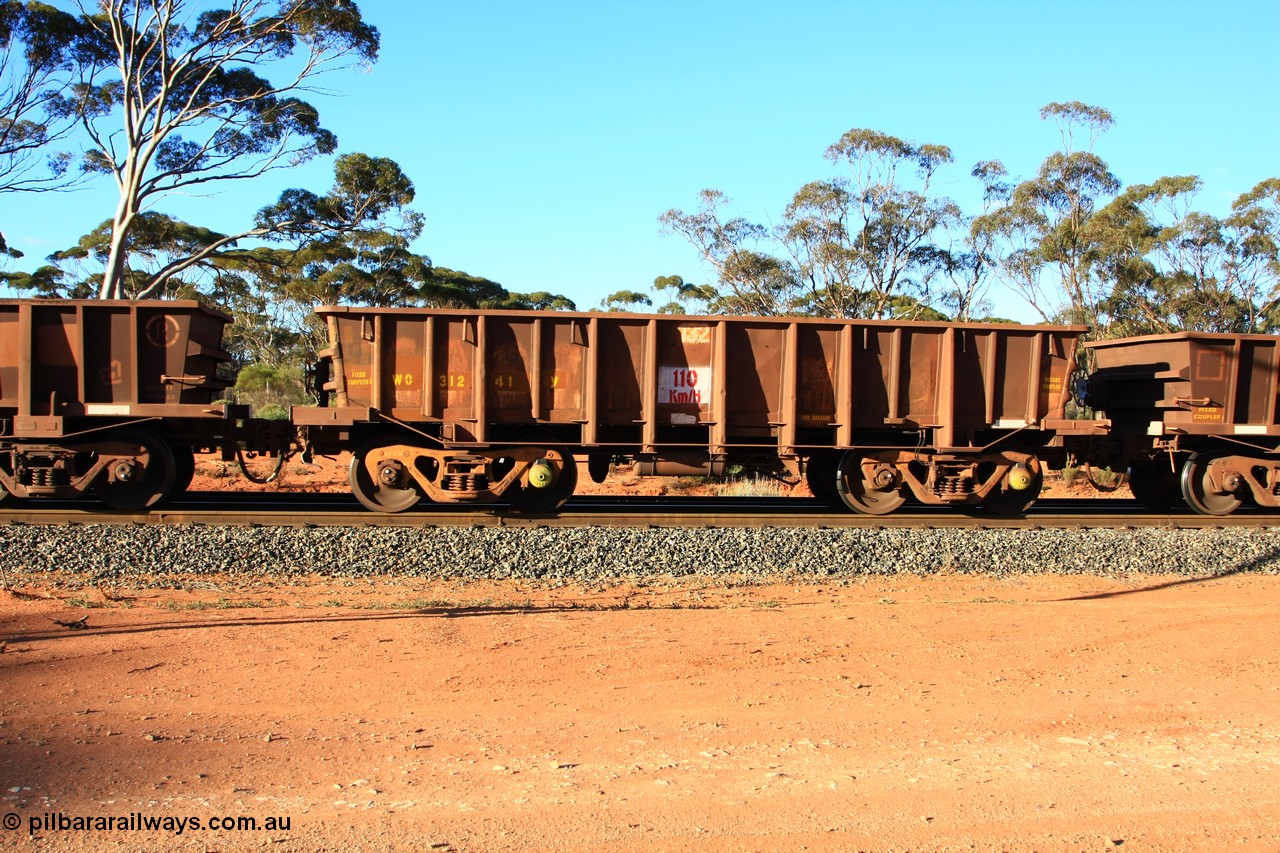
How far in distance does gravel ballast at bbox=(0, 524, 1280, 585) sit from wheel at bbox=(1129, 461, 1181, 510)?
9.89ft

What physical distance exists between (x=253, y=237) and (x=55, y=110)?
22.7ft

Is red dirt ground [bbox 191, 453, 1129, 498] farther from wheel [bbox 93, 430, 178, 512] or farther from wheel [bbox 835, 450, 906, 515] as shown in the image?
wheel [bbox 93, 430, 178, 512]

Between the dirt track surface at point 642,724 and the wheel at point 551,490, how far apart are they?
141 inches

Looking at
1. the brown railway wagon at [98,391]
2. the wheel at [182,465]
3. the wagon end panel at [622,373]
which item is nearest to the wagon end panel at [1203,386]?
the wagon end panel at [622,373]

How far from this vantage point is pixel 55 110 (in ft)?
93.6

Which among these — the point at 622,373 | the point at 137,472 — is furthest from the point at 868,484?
the point at 137,472

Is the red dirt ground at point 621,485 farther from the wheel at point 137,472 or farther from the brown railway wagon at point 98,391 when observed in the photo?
the brown railway wagon at point 98,391

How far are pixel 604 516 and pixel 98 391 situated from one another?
20.6ft

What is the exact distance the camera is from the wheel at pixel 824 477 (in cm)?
1243

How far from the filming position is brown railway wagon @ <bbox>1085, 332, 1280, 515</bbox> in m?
12.6

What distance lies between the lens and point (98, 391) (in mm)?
11047

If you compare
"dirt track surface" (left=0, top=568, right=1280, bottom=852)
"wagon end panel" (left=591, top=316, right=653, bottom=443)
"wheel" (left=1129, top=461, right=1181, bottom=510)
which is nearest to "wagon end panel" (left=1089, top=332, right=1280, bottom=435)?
"wheel" (left=1129, top=461, right=1181, bottom=510)

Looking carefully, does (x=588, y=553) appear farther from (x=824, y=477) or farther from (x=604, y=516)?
(x=824, y=477)

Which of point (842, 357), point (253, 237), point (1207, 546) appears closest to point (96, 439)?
point (842, 357)
